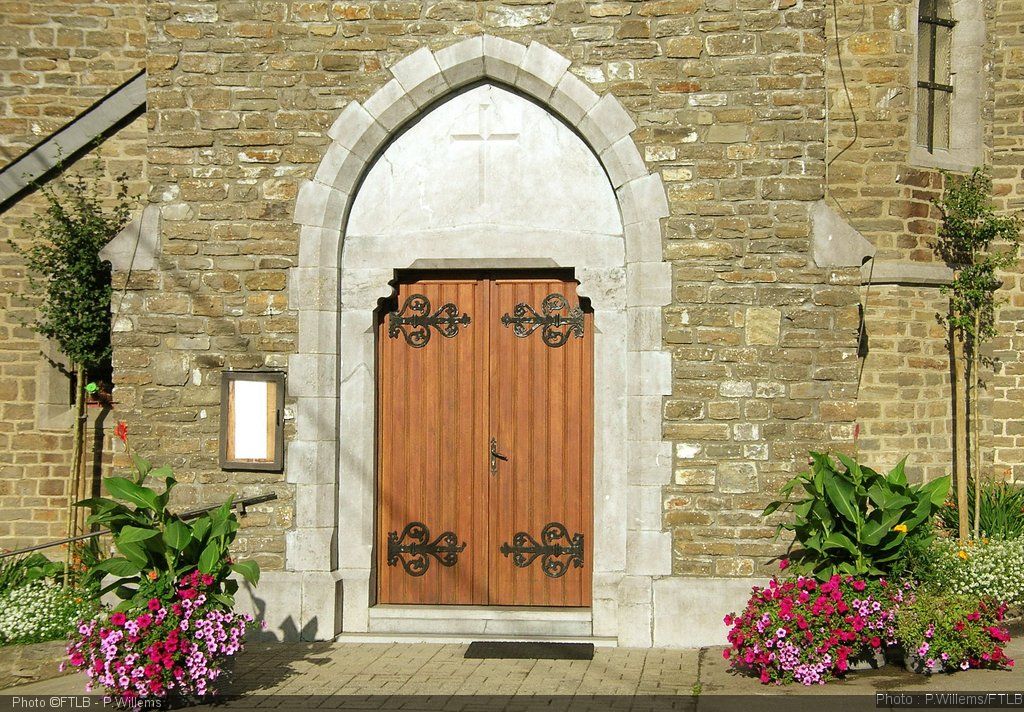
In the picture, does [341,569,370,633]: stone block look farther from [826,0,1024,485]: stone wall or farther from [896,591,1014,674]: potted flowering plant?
[826,0,1024,485]: stone wall

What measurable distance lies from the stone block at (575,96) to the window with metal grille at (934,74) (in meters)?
4.21

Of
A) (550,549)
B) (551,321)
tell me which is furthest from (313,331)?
(550,549)

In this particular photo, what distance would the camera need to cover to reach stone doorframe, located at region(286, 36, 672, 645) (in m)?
7.21

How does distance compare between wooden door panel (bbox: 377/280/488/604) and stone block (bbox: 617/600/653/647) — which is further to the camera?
wooden door panel (bbox: 377/280/488/604)

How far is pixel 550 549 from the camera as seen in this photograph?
752 centimetres

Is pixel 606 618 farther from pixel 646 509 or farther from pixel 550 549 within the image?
pixel 646 509

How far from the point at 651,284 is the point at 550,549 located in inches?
77.0

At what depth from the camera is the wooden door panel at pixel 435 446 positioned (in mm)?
7574

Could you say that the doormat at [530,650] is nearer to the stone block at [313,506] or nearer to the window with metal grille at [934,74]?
the stone block at [313,506]

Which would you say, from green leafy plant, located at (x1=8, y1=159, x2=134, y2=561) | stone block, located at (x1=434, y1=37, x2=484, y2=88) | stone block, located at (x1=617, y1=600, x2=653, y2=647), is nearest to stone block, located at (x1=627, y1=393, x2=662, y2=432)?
stone block, located at (x1=617, y1=600, x2=653, y2=647)

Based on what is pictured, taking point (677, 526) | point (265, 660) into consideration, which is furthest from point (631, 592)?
point (265, 660)

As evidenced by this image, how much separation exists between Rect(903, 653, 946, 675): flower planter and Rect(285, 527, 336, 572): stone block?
3722 mm

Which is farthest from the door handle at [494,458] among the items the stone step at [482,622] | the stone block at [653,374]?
the stone block at [653,374]

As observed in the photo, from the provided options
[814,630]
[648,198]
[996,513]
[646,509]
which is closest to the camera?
[814,630]
